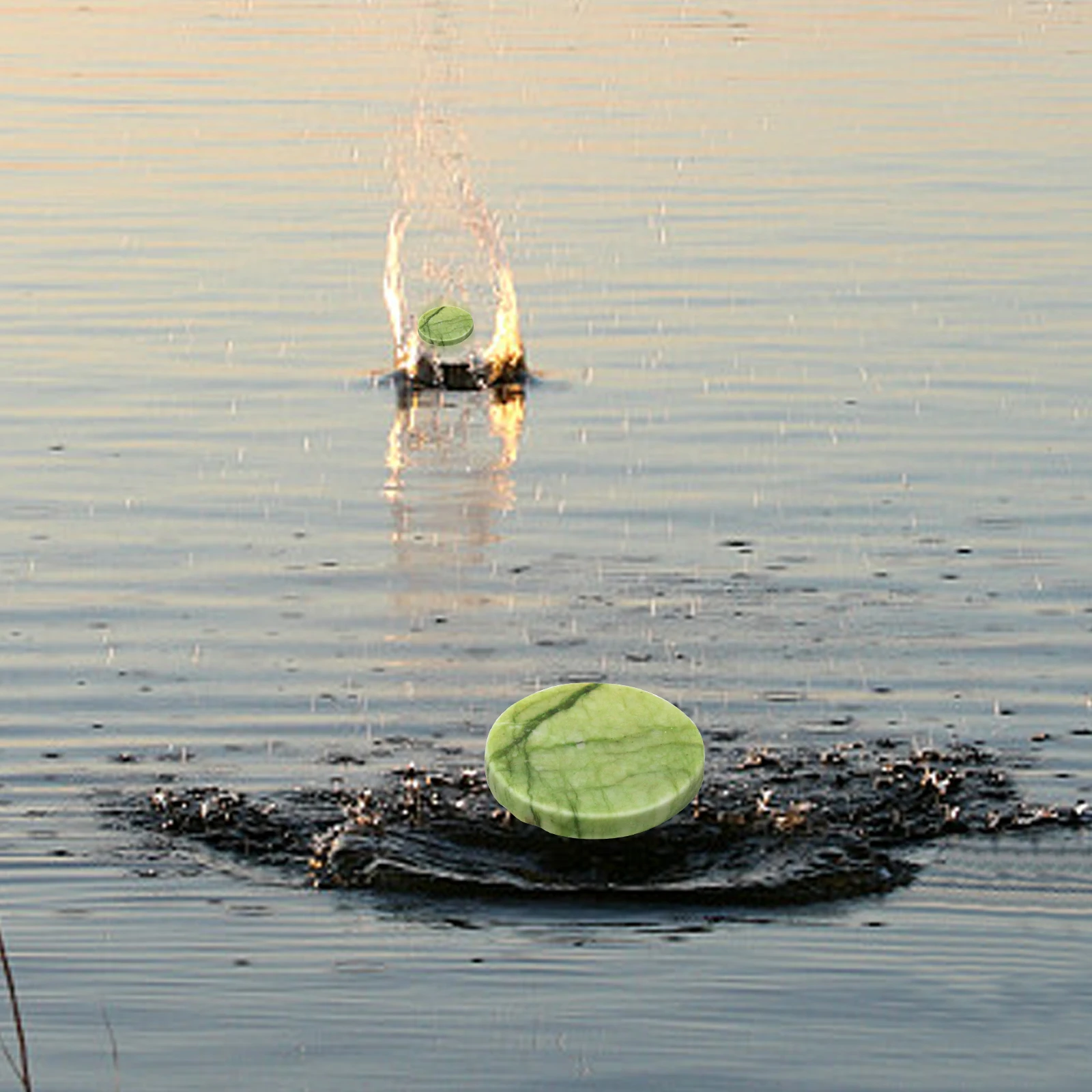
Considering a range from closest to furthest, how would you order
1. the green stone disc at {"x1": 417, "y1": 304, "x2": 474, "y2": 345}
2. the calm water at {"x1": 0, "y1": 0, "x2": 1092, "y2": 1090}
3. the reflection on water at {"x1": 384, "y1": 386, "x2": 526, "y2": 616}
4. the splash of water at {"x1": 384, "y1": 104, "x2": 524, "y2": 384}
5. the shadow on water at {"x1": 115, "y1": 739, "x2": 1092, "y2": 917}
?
the calm water at {"x1": 0, "y1": 0, "x2": 1092, "y2": 1090}
the shadow on water at {"x1": 115, "y1": 739, "x2": 1092, "y2": 917}
the reflection on water at {"x1": 384, "y1": 386, "x2": 526, "y2": 616}
the splash of water at {"x1": 384, "y1": 104, "x2": 524, "y2": 384}
the green stone disc at {"x1": 417, "y1": 304, "x2": 474, "y2": 345}

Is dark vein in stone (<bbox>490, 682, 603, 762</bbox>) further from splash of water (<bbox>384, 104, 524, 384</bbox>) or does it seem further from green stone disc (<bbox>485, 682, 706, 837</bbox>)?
splash of water (<bbox>384, 104, 524, 384</bbox>)

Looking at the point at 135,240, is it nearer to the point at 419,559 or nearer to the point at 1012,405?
the point at 1012,405

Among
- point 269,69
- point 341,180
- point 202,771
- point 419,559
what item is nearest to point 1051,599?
point 419,559

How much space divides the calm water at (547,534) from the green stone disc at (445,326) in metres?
0.62

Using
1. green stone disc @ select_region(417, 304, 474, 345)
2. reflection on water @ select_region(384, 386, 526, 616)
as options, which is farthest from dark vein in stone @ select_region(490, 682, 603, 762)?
green stone disc @ select_region(417, 304, 474, 345)

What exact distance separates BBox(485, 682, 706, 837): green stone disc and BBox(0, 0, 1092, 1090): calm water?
52cm

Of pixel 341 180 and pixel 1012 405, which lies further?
pixel 341 180

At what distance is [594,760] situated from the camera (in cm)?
1140

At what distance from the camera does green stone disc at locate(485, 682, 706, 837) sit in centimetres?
1126

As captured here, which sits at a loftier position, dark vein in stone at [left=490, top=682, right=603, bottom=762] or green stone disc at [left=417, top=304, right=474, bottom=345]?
green stone disc at [left=417, top=304, right=474, bottom=345]

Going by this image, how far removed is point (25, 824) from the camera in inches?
461

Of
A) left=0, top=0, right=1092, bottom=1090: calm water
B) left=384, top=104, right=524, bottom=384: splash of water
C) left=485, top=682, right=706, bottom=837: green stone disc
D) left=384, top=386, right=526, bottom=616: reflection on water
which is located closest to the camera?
left=0, top=0, right=1092, bottom=1090: calm water

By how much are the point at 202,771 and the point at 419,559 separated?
3959 millimetres

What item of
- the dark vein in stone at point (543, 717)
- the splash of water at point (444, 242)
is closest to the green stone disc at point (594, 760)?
the dark vein in stone at point (543, 717)
